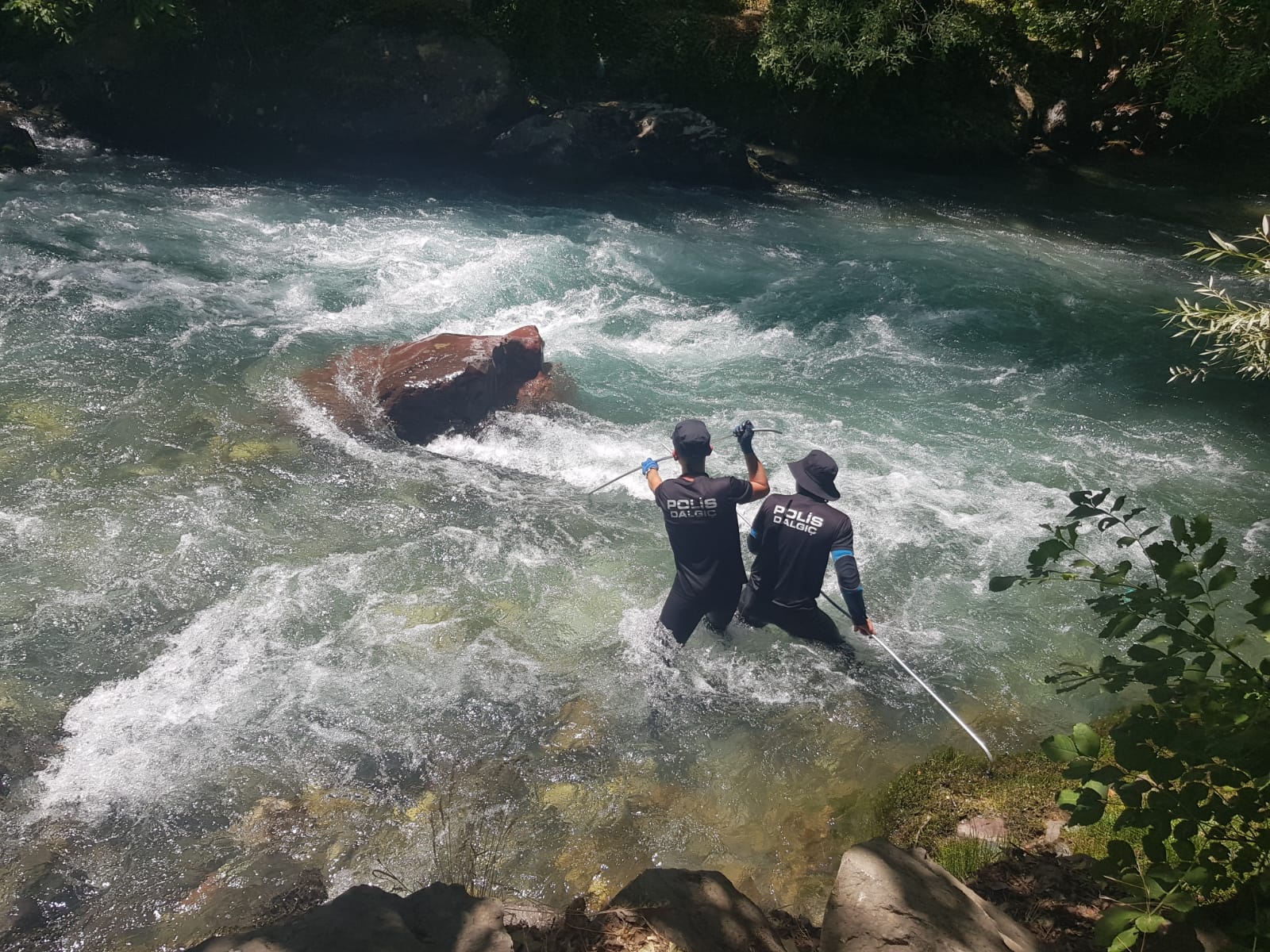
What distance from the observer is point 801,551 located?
586 centimetres

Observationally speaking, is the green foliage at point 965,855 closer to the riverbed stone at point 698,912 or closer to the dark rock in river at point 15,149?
the riverbed stone at point 698,912

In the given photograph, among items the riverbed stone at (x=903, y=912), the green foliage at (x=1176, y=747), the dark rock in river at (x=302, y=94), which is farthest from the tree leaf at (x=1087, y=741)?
the dark rock in river at (x=302, y=94)

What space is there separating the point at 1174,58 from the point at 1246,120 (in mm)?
3179

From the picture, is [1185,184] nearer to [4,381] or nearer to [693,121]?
[693,121]

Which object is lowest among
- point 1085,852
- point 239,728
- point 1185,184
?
point 239,728

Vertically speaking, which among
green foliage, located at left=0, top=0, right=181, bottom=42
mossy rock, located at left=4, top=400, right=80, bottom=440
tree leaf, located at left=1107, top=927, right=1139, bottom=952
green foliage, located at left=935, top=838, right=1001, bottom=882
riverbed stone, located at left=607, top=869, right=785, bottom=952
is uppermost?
green foliage, located at left=0, top=0, right=181, bottom=42

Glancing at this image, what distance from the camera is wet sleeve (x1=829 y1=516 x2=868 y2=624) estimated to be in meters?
5.64

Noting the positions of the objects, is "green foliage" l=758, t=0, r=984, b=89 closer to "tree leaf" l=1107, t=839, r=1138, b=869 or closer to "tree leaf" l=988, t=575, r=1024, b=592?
"tree leaf" l=988, t=575, r=1024, b=592

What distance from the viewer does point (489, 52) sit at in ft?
57.3

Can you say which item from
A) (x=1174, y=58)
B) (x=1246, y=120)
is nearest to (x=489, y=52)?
(x=1174, y=58)

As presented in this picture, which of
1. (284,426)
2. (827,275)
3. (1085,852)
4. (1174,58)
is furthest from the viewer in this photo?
(1174,58)

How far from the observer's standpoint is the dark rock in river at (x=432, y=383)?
9.03 metres

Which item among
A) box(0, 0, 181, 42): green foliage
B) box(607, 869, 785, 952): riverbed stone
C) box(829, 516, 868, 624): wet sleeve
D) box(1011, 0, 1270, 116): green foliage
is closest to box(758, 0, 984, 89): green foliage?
box(1011, 0, 1270, 116): green foliage

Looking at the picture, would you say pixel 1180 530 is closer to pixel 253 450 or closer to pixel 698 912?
pixel 698 912
